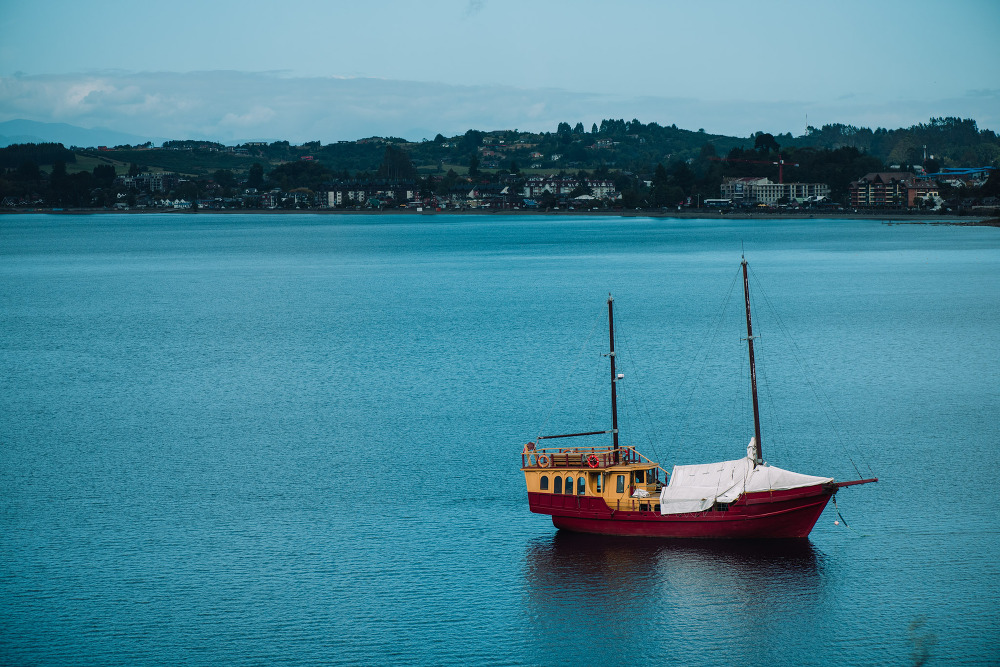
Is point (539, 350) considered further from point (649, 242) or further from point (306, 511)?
point (649, 242)

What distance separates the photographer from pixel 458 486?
1380 inches

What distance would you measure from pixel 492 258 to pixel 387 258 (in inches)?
535

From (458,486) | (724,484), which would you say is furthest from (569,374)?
(724,484)

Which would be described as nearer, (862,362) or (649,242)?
(862,362)

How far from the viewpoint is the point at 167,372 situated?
185 feet

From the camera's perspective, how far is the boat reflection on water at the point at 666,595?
2506 centimetres

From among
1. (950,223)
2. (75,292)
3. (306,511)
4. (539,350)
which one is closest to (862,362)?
(539,350)

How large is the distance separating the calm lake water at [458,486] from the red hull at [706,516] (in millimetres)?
571

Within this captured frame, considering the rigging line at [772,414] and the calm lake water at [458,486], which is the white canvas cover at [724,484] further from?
the rigging line at [772,414]

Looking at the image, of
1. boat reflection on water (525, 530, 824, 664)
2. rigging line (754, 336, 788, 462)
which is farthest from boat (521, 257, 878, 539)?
rigging line (754, 336, 788, 462)

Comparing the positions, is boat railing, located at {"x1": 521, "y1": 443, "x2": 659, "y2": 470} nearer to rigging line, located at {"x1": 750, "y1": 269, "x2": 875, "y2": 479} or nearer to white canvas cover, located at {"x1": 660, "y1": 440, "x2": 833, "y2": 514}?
white canvas cover, located at {"x1": 660, "y1": 440, "x2": 833, "y2": 514}

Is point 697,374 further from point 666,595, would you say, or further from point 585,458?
point 666,595

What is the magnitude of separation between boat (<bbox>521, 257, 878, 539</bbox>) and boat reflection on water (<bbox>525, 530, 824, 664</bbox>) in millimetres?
378

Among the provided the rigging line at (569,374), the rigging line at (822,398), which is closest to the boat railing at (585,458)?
the rigging line at (569,374)
